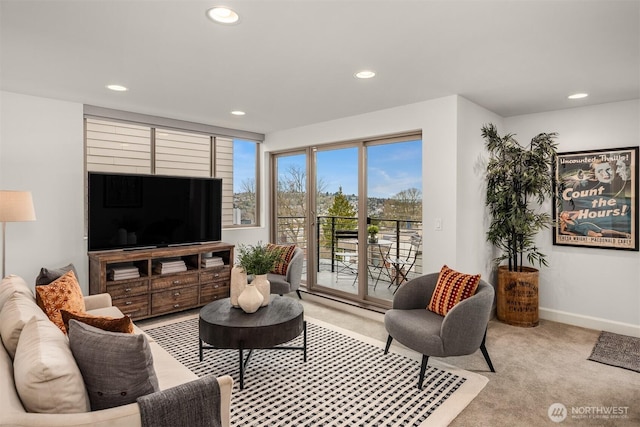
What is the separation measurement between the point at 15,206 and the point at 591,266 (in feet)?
18.6

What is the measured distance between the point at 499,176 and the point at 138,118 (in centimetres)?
424

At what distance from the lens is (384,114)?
4211 millimetres

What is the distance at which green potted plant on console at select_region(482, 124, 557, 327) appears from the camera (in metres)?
3.94

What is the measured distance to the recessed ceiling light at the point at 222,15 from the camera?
2.02 metres

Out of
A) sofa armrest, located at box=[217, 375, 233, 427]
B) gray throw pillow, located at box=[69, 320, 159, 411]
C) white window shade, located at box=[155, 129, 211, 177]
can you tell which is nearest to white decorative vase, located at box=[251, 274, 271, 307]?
sofa armrest, located at box=[217, 375, 233, 427]

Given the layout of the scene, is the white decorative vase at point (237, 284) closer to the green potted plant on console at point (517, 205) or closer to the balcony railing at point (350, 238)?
the balcony railing at point (350, 238)

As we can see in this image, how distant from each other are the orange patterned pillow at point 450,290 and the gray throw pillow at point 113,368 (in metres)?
2.25

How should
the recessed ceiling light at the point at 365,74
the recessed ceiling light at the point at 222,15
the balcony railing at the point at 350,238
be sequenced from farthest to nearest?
the balcony railing at the point at 350,238, the recessed ceiling light at the point at 365,74, the recessed ceiling light at the point at 222,15

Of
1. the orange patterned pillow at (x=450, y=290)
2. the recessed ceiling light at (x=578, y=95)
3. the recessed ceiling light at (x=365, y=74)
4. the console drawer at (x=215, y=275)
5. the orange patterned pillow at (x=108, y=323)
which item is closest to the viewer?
the orange patterned pillow at (x=108, y=323)

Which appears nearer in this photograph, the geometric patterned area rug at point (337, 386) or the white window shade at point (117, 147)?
the geometric patterned area rug at point (337, 386)

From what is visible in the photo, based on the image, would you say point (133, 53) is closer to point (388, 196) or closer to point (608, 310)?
point (388, 196)
